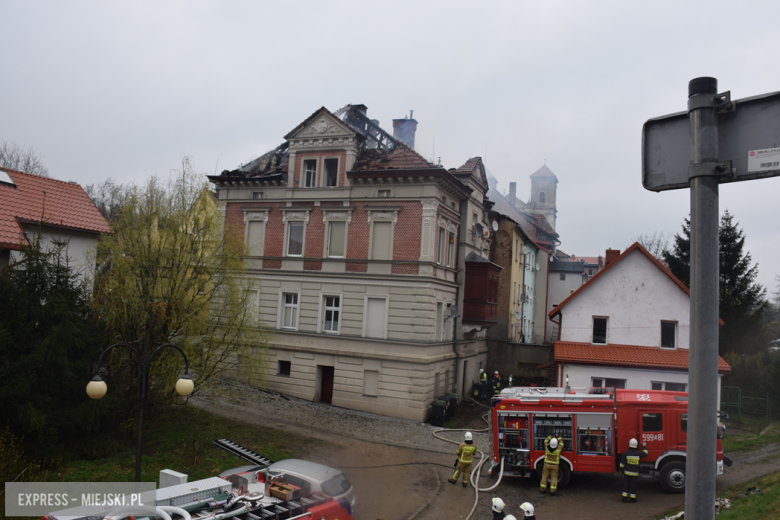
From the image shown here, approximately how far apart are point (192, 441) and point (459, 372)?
1552 centimetres

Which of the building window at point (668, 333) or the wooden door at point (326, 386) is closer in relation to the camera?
the building window at point (668, 333)

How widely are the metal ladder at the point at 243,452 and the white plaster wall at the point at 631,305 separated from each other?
15202 millimetres

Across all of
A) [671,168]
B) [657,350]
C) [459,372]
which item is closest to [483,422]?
[459,372]

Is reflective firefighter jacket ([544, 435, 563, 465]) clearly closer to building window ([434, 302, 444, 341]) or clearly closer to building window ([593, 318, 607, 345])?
building window ([593, 318, 607, 345])

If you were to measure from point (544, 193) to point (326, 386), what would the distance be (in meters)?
85.6

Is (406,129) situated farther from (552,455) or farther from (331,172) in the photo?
(552,455)

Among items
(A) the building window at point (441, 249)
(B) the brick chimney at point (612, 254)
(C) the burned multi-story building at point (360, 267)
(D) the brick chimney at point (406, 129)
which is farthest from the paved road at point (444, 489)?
(D) the brick chimney at point (406, 129)

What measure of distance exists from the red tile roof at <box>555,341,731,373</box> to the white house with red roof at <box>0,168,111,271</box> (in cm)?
1969

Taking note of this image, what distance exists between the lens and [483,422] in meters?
23.6

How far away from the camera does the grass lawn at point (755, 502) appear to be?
34.4ft

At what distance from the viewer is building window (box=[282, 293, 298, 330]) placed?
26.0m

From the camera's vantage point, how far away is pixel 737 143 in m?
2.45

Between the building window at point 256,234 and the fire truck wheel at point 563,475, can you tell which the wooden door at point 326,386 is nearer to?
the building window at point 256,234

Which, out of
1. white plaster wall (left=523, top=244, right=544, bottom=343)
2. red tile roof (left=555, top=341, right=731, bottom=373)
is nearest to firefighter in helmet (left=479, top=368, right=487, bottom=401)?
red tile roof (left=555, top=341, right=731, bottom=373)
